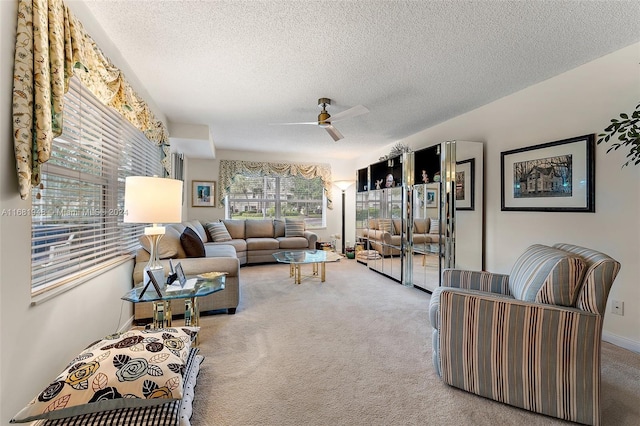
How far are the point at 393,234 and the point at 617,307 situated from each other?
2.52m

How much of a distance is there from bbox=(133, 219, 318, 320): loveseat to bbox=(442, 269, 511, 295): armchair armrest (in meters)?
2.05

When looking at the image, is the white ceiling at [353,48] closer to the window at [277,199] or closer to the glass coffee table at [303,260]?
the glass coffee table at [303,260]

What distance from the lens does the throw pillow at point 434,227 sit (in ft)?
11.5

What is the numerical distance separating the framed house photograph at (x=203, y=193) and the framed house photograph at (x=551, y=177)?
525 cm

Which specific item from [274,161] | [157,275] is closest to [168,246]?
[157,275]

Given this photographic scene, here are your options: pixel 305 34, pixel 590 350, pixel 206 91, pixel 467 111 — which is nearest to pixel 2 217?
pixel 305 34

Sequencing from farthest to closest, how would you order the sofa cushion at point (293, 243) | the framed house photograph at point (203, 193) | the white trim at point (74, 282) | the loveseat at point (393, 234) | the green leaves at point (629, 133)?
the framed house photograph at point (203, 193) < the sofa cushion at point (293, 243) < the loveseat at point (393, 234) < the green leaves at point (629, 133) < the white trim at point (74, 282)

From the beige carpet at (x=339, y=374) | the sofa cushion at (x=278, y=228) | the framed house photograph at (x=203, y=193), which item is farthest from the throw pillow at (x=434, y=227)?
the framed house photograph at (x=203, y=193)

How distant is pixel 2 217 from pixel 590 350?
2784mm

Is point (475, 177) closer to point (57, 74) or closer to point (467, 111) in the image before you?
point (467, 111)

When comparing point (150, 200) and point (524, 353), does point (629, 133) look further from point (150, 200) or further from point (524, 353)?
point (150, 200)

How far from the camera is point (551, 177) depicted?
8.82 ft

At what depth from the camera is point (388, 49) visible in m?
2.18

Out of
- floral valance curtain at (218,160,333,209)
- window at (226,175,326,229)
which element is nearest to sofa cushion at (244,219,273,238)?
window at (226,175,326,229)
